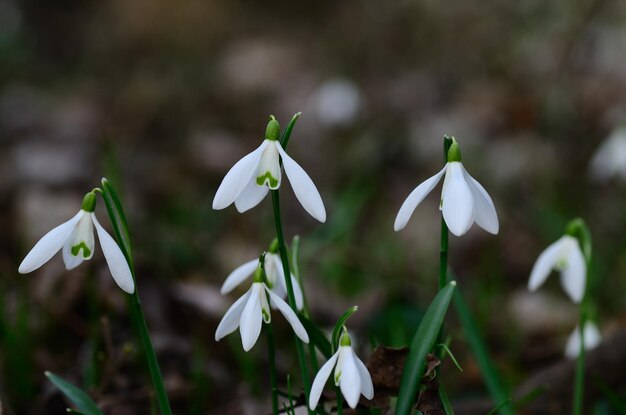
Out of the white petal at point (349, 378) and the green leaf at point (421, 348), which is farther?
the green leaf at point (421, 348)

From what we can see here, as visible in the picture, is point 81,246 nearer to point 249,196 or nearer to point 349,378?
point 249,196

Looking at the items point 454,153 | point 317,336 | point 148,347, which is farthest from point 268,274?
point 454,153

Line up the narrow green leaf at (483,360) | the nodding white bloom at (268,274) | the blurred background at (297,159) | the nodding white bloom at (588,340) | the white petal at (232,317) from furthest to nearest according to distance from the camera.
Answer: the blurred background at (297,159) → the nodding white bloom at (588,340) → the narrow green leaf at (483,360) → the nodding white bloom at (268,274) → the white petal at (232,317)

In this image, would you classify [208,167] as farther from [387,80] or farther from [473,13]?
[473,13]

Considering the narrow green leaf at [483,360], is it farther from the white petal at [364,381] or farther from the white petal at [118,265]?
the white petal at [118,265]

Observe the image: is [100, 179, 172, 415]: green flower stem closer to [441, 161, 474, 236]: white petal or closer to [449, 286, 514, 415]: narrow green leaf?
[441, 161, 474, 236]: white petal

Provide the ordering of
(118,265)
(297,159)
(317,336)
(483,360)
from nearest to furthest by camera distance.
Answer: (118,265) → (317,336) → (483,360) → (297,159)

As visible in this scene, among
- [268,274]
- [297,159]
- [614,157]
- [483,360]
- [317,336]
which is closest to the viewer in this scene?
[317,336]

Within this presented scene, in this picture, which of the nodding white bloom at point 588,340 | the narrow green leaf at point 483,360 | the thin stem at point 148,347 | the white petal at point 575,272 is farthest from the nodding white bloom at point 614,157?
the thin stem at point 148,347

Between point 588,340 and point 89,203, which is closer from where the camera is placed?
point 89,203
